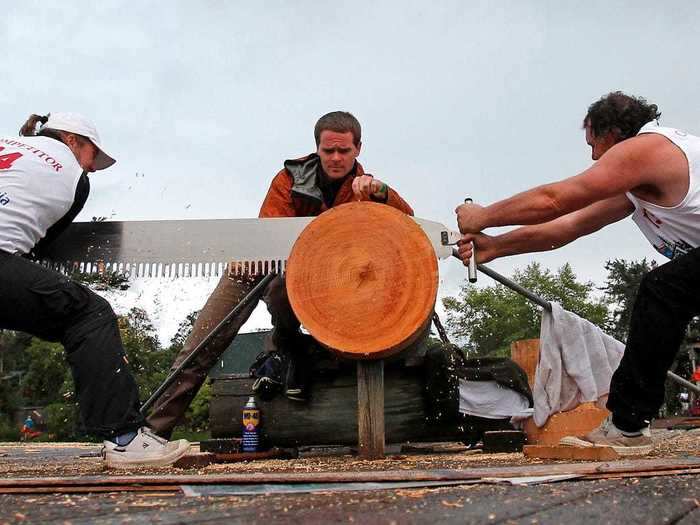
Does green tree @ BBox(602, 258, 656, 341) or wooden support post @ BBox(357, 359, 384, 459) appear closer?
wooden support post @ BBox(357, 359, 384, 459)

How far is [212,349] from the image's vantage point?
15.7 ft

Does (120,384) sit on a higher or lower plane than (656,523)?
higher

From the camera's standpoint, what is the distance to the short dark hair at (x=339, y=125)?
443 centimetres

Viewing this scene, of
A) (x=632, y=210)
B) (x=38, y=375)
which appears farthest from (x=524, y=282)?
(x=632, y=210)

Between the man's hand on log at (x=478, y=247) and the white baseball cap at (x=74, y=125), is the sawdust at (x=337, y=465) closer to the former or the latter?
the man's hand on log at (x=478, y=247)

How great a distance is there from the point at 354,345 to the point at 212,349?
1624 mm

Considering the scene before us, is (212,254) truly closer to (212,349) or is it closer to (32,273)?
(212,349)

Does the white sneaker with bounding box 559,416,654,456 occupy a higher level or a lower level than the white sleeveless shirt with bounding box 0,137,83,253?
lower

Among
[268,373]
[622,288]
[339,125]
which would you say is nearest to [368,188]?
[339,125]

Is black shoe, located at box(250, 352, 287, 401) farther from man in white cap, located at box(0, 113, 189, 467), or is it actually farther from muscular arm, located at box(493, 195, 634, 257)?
muscular arm, located at box(493, 195, 634, 257)

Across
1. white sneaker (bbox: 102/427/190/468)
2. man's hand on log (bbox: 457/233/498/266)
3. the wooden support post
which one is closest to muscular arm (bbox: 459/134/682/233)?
man's hand on log (bbox: 457/233/498/266)

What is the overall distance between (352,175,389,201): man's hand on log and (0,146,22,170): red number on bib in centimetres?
166

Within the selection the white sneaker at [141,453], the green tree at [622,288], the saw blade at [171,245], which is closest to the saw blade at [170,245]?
the saw blade at [171,245]

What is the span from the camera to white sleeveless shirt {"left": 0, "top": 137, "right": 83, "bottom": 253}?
3.20 metres
